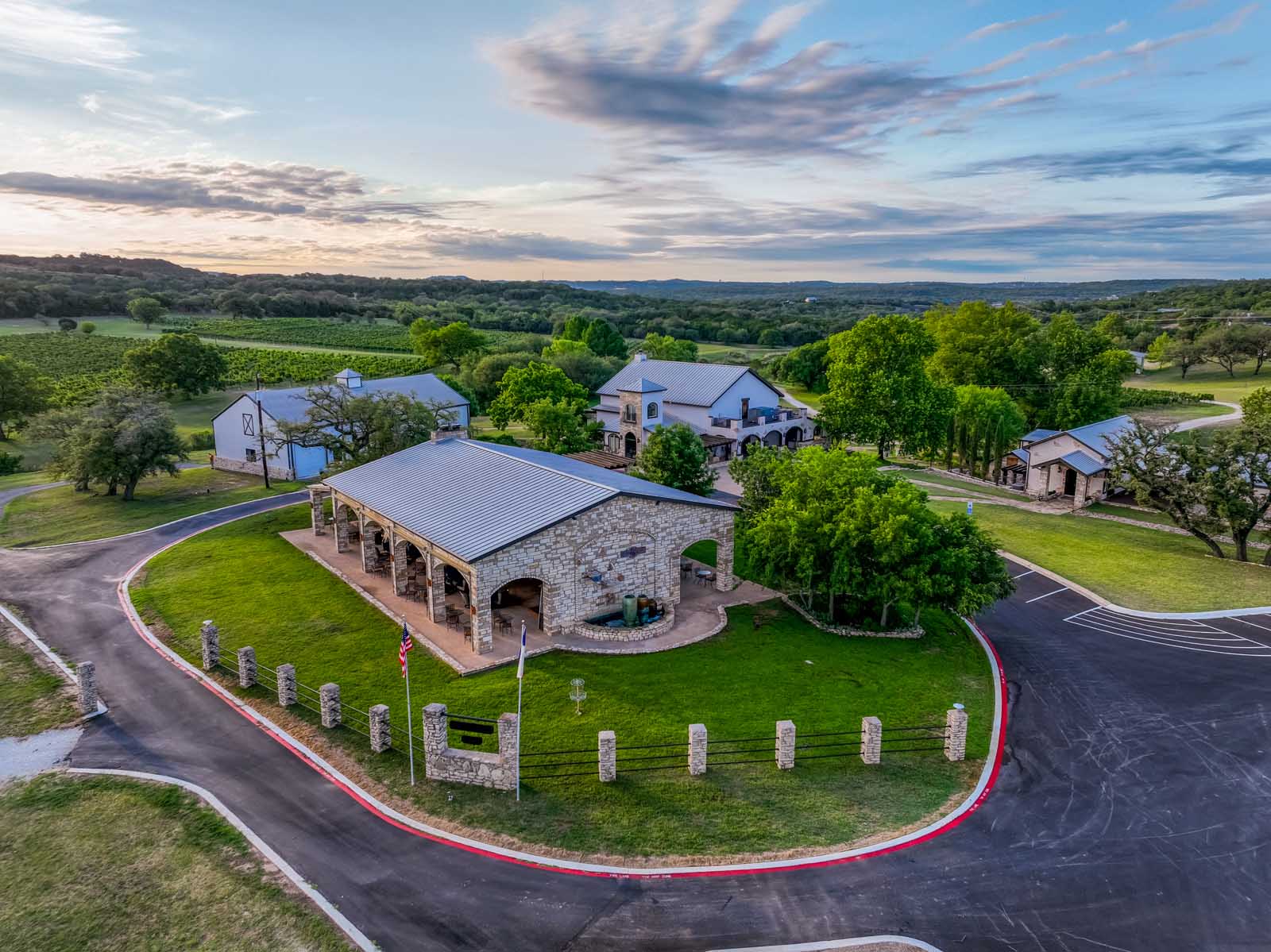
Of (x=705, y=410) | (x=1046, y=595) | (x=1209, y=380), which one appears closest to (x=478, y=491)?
(x=1046, y=595)

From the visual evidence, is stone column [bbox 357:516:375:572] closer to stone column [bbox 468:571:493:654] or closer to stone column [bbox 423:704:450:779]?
stone column [bbox 468:571:493:654]

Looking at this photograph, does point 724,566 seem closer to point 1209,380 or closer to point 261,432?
point 261,432

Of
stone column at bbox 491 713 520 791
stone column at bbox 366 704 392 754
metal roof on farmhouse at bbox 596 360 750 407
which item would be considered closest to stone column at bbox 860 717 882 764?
stone column at bbox 491 713 520 791

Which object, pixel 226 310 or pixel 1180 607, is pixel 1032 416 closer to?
pixel 1180 607

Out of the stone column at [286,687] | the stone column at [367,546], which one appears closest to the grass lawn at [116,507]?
the stone column at [367,546]

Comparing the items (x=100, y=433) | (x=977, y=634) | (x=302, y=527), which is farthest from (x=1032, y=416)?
(x=100, y=433)
